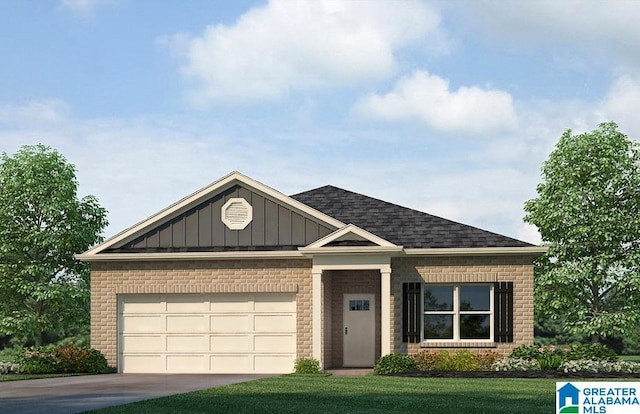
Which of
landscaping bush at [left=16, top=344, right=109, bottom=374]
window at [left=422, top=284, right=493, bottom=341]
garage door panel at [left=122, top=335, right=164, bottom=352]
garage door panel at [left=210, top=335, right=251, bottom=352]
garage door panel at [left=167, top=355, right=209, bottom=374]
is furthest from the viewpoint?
garage door panel at [left=122, top=335, right=164, bottom=352]

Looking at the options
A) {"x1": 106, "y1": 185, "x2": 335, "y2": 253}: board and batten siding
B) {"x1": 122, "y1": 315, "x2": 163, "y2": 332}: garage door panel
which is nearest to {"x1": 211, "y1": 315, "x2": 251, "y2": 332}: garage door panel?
{"x1": 122, "y1": 315, "x2": 163, "y2": 332}: garage door panel

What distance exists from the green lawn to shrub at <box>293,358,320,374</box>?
3358mm

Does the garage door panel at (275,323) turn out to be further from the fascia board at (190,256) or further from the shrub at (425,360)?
the shrub at (425,360)

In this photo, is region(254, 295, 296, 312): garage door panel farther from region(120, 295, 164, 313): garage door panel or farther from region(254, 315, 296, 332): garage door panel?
region(120, 295, 164, 313): garage door panel

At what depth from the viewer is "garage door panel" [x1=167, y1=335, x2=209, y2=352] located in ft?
94.2

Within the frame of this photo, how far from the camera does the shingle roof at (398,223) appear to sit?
28359 mm

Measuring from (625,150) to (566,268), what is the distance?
4.75 metres

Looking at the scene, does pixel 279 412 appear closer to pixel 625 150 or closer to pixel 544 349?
pixel 544 349

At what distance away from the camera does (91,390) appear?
→ 2084 cm

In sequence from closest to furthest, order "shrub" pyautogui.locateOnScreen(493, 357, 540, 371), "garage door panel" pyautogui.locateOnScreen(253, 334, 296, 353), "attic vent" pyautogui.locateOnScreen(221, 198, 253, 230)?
1. "shrub" pyautogui.locateOnScreen(493, 357, 540, 371)
2. "garage door panel" pyautogui.locateOnScreen(253, 334, 296, 353)
3. "attic vent" pyautogui.locateOnScreen(221, 198, 253, 230)

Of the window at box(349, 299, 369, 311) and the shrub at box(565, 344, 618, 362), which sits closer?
the shrub at box(565, 344, 618, 362)

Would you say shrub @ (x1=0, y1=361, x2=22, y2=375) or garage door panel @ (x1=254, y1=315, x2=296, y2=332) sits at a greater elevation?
garage door panel @ (x1=254, y1=315, x2=296, y2=332)

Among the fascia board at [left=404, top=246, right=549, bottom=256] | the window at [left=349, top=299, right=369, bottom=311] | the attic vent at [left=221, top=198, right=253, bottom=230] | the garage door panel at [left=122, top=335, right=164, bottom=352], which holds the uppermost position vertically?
the attic vent at [left=221, top=198, right=253, bottom=230]

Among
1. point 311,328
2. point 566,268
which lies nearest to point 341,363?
point 311,328
